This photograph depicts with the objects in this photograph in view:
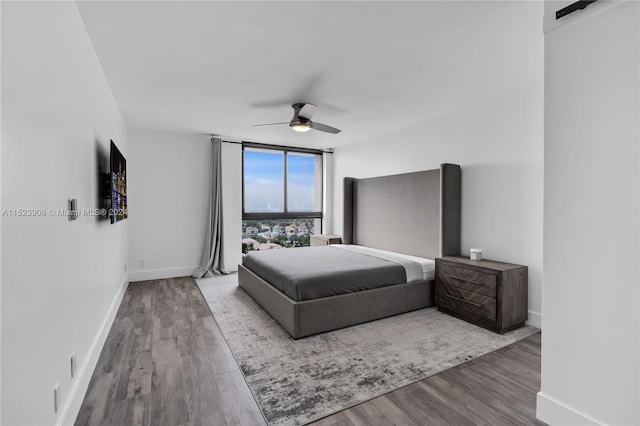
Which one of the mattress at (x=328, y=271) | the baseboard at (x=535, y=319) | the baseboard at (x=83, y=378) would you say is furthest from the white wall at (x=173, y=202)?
the baseboard at (x=535, y=319)

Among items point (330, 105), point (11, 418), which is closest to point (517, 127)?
point (330, 105)

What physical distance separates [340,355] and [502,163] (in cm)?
277

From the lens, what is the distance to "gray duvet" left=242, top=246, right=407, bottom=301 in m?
3.12

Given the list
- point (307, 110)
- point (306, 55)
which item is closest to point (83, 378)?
point (306, 55)

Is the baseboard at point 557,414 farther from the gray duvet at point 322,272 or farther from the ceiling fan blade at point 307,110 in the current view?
the ceiling fan blade at point 307,110

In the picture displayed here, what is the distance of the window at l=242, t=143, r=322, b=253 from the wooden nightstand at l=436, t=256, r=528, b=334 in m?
3.73

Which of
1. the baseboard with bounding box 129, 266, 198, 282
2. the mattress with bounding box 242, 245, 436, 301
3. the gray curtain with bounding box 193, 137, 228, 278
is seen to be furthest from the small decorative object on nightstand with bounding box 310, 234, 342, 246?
the baseboard with bounding box 129, 266, 198, 282

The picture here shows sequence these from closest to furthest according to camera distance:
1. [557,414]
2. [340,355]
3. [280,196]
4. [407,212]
Answer: [557,414], [340,355], [407,212], [280,196]

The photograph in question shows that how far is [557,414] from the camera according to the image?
173 cm

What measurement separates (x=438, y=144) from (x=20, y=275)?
4.41 meters

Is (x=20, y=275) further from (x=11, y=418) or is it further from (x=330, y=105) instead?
(x=330, y=105)

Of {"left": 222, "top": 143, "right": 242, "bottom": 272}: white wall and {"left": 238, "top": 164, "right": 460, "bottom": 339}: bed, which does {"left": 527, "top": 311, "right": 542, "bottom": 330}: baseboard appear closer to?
{"left": 238, "top": 164, "right": 460, "bottom": 339}: bed

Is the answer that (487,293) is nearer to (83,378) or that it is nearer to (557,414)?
(557,414)

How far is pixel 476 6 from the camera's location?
1.98 metres
